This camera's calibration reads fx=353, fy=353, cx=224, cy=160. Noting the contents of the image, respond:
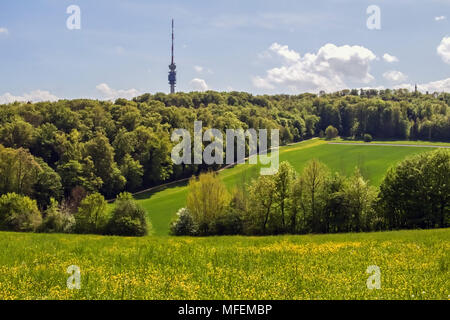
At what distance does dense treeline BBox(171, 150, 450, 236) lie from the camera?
4122 centimetres

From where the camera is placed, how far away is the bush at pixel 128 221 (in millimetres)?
45625

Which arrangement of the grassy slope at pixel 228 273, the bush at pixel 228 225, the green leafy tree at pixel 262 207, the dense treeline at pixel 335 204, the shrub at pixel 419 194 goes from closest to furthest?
1. the grassy slope at pixel 228 273
2. the shrub at pixel 419 194
3. the dense treeline at pixel 335 204
4. the green leafy tree at pixel 262 207
5. the bush at pixel 228 225

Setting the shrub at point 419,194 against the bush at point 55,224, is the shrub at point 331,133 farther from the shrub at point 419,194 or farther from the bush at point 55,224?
the bush at point 55,224

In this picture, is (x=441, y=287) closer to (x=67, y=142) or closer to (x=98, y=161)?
(x=98, y=161)

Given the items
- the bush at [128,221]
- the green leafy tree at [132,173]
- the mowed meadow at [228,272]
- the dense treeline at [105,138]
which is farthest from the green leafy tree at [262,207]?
the green leafy tree at [132,173]

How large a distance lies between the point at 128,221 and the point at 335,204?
86.0 feet

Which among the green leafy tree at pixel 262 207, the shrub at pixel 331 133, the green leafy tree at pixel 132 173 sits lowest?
the green leafy tree at pixel 262 207

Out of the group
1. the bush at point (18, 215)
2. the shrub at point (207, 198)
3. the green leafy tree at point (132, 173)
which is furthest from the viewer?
the green leafy tree at point (132, 173)

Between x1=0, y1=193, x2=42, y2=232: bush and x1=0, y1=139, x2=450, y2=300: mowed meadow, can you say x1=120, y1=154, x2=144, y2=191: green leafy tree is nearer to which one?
x1=0, y1=193, x2=42, y2=232: bush

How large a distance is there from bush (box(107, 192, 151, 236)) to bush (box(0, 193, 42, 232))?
10357mm

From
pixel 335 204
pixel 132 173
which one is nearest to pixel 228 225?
pixel 335 204

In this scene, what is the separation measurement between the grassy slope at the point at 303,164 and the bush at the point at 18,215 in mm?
17866

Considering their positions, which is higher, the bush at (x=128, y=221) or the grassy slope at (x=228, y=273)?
the grassy slope at (x=228, y=273)

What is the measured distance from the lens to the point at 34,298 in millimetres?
8609
